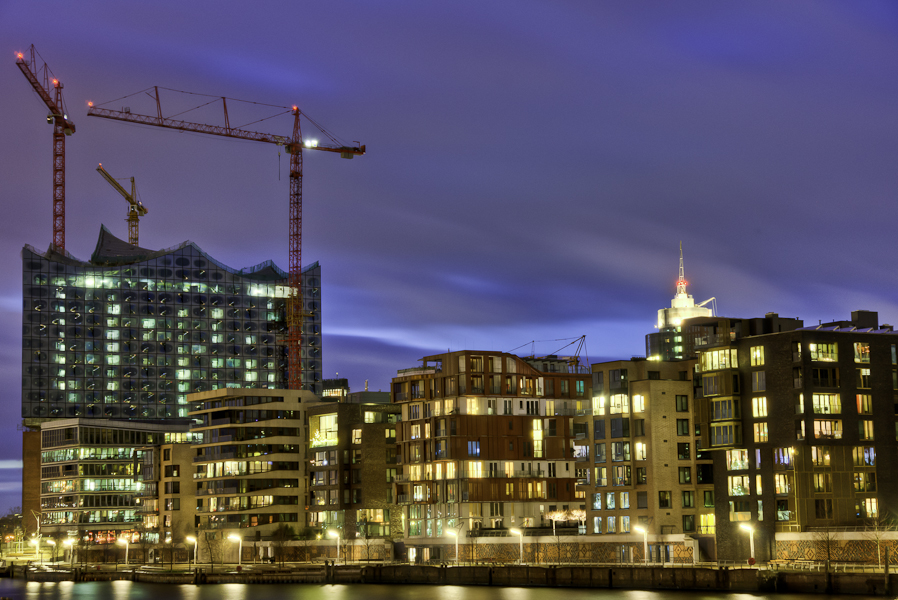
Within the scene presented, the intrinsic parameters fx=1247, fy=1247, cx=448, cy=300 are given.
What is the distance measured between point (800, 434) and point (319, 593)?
60907mm

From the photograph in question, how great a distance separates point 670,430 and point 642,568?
2644 centimetres

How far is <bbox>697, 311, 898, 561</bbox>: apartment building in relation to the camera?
483 feet

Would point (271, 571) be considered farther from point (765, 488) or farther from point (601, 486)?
point (765, 488)

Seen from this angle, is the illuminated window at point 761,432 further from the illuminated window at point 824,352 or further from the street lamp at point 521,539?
the street lamp at point 521,539

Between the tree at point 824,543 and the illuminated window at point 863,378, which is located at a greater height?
the illuminated window at point 863,378

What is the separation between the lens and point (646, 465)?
159m

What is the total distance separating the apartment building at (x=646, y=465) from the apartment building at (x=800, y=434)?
4.04m

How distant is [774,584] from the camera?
413 feet

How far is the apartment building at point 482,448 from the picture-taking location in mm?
181500

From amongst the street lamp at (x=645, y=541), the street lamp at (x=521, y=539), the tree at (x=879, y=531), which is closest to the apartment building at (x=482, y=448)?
the street lamp at (x=521, y=539)

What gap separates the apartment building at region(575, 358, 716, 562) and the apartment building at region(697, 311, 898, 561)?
4042 millimetres

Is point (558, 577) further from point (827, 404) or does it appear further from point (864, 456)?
point (864, 456)

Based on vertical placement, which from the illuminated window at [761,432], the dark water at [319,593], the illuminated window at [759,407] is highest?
the illuminated window at [759,407]

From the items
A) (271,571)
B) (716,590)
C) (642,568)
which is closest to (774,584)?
(716,590)
